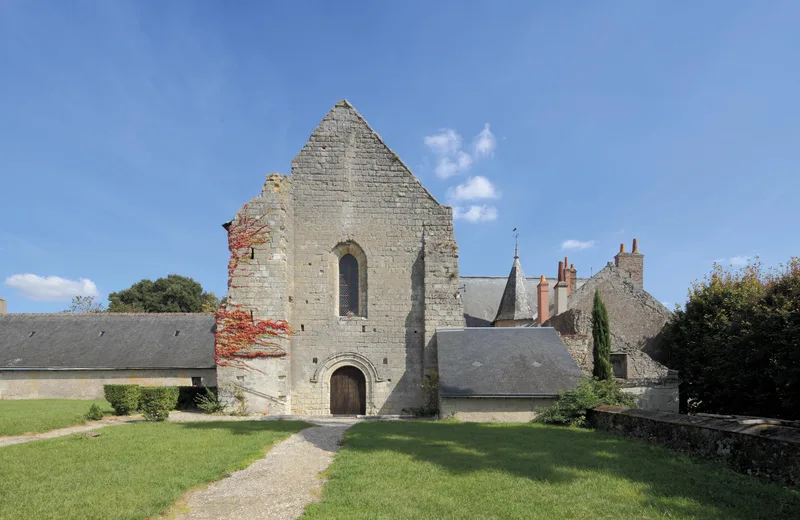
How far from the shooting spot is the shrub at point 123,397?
488 inches

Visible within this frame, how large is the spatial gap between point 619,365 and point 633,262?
8.54 meters

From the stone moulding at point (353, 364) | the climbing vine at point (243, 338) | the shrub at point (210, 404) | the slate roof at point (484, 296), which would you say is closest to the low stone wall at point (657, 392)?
the stone moulding at point (353, 364)

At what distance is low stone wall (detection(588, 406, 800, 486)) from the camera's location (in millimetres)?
5125

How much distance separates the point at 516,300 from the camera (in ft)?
73.4

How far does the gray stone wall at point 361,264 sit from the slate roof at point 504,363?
1.05 metres

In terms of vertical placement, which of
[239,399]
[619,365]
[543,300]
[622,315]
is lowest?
[239,399]

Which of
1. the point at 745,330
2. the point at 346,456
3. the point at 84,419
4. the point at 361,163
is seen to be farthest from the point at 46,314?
the point at 745,330

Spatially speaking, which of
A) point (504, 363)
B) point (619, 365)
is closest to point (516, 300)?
point (619, 365)

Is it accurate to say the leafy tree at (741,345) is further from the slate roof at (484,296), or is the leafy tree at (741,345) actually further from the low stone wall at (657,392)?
the slate roof at (484,296)

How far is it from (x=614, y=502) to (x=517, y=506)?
982 millimetres

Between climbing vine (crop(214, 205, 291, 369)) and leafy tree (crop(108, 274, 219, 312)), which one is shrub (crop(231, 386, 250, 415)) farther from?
leafy tree (crop(108, 274, 219, 312))

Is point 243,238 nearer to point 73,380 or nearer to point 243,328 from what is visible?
point 243,328

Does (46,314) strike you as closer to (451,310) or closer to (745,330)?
(451,310)

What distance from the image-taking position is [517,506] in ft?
15.0
